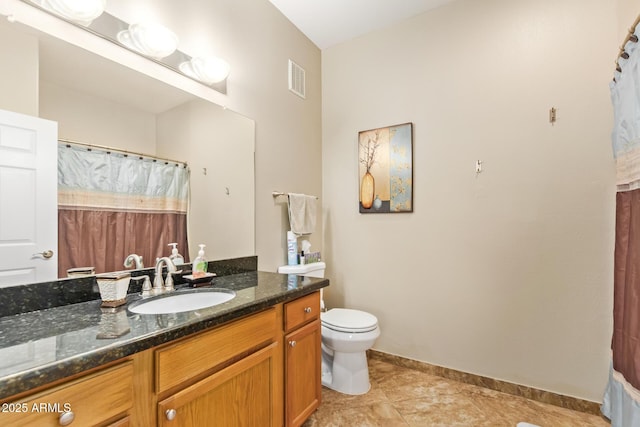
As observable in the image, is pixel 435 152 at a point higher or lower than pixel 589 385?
higher

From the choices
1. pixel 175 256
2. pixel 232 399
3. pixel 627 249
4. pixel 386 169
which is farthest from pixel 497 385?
pixel 175 256

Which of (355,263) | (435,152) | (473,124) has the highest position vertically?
(473,124)

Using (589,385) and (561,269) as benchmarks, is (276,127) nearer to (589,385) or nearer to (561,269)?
(561,269)

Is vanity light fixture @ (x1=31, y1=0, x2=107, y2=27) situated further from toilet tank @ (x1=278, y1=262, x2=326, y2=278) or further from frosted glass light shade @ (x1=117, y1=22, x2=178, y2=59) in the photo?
toilet tank @ (x1=278, y1=262, x2=326, y2=278)

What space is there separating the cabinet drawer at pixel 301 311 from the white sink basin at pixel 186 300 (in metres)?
0.28

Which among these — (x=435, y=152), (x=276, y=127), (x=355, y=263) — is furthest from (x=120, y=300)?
(x=435, y=152)

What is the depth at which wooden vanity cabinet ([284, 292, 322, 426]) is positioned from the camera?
4.63 feet

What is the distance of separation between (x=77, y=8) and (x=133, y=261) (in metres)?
1.06

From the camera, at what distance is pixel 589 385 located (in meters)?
1.77

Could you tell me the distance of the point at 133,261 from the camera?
1362 mm

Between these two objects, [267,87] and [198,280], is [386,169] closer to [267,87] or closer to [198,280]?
[267,87]

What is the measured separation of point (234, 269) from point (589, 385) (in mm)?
2264

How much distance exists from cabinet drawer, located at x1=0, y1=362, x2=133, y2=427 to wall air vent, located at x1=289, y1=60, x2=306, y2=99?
7.19 feet

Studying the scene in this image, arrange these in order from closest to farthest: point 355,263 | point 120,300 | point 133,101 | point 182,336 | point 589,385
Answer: point 182,336, point 120,300, point 133,101, point 589,385, point 355,263
